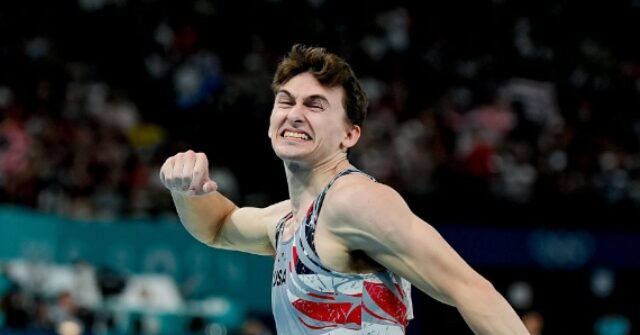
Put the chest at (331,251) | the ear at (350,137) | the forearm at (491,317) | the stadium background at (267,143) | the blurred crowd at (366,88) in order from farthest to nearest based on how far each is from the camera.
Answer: the blurred crowd at (366,88) → the stadium background at (267,143) → the ear at (350,137) → the chest at (331,251) → the forearm at (491,317)

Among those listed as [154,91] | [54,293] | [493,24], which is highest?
[493,24]

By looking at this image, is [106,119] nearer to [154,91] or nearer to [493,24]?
[154,91]

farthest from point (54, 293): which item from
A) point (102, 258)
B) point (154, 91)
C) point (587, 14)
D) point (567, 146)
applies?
point (587, 14)

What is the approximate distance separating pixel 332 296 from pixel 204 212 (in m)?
1.33

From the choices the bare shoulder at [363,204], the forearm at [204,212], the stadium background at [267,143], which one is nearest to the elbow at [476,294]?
the bare shoulder at [363,204]

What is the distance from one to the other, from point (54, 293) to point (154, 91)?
17.4ft

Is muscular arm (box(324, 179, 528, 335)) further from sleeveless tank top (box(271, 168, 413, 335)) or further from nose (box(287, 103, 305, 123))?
nose (box(287, 103, 305, 123))

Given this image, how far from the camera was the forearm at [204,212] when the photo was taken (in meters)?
6.20

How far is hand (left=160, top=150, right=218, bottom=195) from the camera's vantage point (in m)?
5.37

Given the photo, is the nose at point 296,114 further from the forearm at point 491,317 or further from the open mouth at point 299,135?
the forearm at point 491,317

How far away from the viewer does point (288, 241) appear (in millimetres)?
5434

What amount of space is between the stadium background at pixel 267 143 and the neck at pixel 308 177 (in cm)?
782

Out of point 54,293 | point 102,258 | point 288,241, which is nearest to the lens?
point 288,241

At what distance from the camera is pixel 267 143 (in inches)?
627
